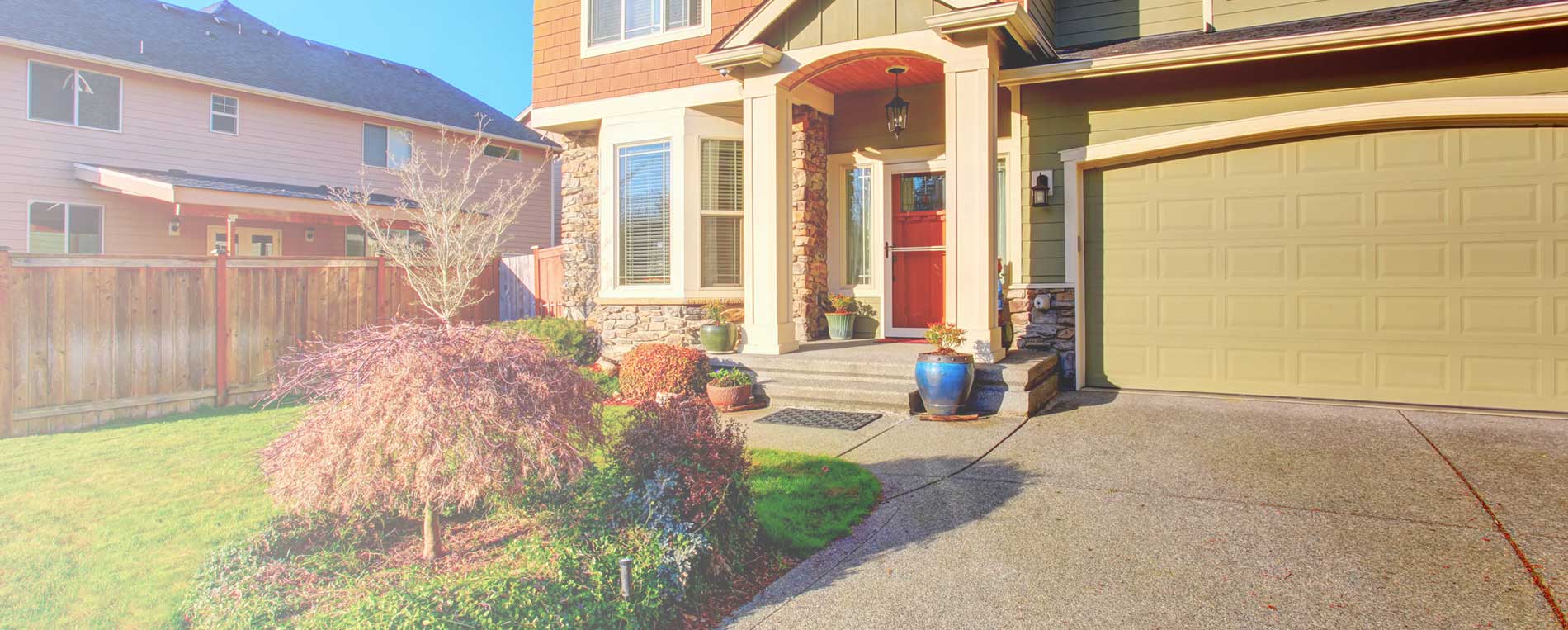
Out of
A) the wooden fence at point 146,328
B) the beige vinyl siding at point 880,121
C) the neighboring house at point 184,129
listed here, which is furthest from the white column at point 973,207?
the neighboring house at point 184,129

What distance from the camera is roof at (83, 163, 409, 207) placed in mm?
12781

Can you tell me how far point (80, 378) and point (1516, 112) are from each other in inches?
463

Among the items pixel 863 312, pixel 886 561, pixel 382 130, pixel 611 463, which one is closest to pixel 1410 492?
pixel 886 561

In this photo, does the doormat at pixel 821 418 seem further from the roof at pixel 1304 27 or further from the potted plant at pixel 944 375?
the roof at pixel 1304 27

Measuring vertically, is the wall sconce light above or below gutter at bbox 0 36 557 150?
below

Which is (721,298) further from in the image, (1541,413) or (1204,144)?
(1541,413)

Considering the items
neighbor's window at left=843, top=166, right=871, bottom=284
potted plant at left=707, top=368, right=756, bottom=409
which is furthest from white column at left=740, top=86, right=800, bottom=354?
neighbor's window at left=843, top=166, right=871, bottom=284

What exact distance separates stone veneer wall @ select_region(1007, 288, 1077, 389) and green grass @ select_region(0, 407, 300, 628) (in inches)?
252

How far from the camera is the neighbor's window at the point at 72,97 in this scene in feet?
40.0

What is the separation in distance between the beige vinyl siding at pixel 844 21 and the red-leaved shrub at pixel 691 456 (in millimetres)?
5016

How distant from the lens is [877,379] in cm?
731

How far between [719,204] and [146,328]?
569 centimetres

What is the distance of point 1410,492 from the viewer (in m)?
4.41

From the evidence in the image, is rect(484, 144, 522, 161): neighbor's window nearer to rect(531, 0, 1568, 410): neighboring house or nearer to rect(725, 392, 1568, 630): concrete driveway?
rect(531, 0, 1568, 410): neighboring house
